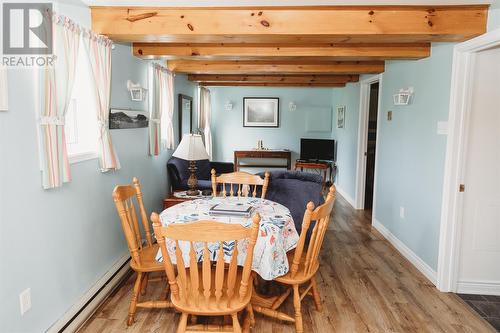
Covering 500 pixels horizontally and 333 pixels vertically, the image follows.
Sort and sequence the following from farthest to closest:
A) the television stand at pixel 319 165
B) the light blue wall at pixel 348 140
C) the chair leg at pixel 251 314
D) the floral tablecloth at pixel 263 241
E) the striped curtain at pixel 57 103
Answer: the television stand at pixel 319 165
the light blue wall at pixel 348 140
the chair leg at pixel 251 314
the floral tablecloth at pixel 263 241
the striped curtain at pixel 57 103

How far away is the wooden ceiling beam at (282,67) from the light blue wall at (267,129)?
3507 mm

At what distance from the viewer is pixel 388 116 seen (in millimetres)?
4613

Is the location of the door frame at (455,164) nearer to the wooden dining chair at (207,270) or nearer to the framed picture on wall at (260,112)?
the wooden dining chair at (207,270)

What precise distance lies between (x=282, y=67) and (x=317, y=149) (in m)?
3.53

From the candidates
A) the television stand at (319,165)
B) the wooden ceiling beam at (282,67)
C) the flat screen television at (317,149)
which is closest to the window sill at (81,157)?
the wooden ceiling beam at (282,67)

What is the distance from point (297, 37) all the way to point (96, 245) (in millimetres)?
2293

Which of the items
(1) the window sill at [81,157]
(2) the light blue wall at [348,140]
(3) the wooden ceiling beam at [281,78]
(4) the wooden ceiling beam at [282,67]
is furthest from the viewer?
(2) the light blue wall at [348,140]

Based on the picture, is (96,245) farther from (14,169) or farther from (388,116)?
(388,116)

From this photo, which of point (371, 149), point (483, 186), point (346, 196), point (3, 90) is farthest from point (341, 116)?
point (3, 90)

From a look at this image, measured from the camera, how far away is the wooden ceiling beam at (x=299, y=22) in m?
2.67

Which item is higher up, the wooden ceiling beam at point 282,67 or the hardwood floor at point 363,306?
the wooden ceiling beam at point 282,67

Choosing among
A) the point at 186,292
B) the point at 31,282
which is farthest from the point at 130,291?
the point at 186,292

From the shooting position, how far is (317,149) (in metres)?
7.95

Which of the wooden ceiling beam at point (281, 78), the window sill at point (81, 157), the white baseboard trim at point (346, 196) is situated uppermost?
the wooden ceiling beam at point (281, 78)
